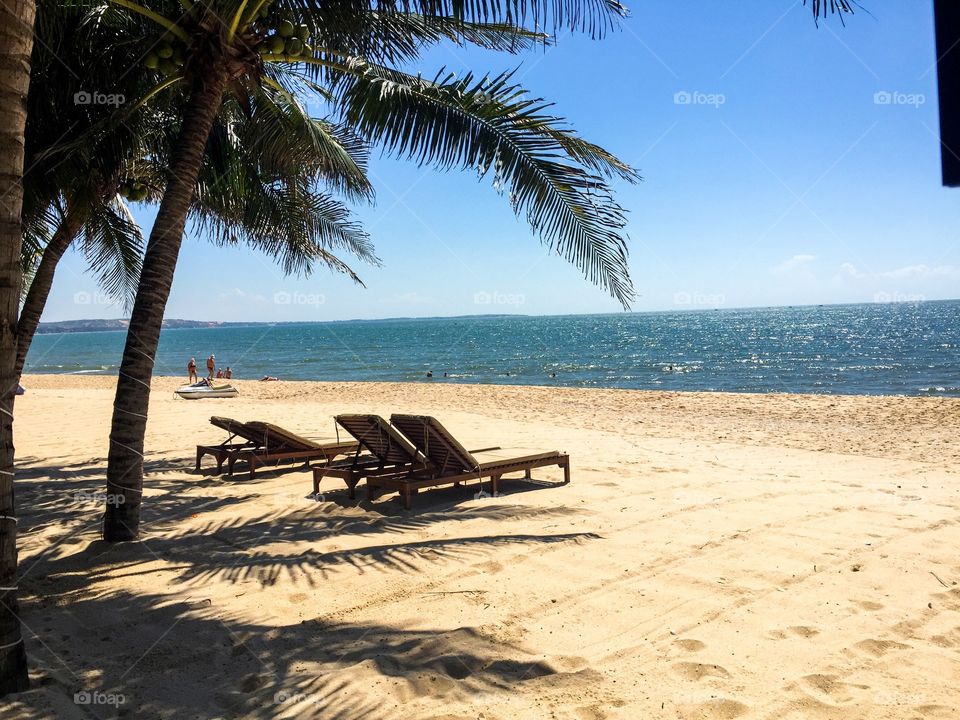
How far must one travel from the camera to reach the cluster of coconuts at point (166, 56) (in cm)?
492

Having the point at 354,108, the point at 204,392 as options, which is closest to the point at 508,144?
the point at 354,108

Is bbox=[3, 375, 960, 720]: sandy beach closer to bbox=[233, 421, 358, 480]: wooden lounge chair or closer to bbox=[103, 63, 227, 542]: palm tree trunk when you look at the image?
bbox=[233, 421, 358, 480]: wooden lounge chair

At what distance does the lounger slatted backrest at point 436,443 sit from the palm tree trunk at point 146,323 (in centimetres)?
230

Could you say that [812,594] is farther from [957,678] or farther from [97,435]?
[97,435]

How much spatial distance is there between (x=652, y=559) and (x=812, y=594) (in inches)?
38.0

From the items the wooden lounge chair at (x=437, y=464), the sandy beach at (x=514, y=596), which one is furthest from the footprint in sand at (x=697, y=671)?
the wooden lounge chair at (x=437, y=464)

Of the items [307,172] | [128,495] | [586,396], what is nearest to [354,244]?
[307,172]

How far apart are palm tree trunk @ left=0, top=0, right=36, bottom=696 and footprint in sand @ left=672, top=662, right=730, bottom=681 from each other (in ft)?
9.14

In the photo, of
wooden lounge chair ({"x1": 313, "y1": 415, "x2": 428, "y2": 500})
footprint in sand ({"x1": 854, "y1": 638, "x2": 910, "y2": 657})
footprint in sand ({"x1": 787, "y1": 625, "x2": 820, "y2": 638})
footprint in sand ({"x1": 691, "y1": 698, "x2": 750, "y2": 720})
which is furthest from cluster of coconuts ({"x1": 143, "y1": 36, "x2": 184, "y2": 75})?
footprint in sand ({"x1": 854, "y1": 638, "x2": 910, "y2": 657})

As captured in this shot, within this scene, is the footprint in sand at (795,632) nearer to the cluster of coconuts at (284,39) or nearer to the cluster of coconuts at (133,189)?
the cluster of coconuts at (284,39)

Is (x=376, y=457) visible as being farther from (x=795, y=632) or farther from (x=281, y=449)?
(x=795, y=632)

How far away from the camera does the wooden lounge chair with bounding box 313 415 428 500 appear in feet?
20.9

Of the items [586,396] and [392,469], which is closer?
[392,469]

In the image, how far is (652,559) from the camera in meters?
4.46
